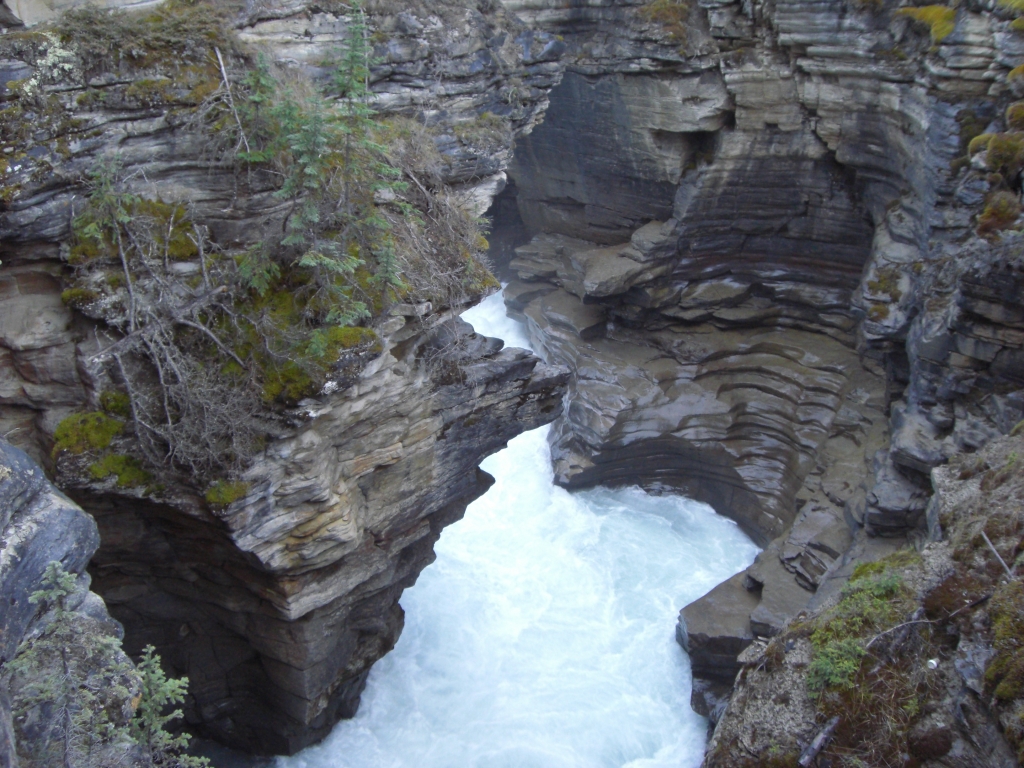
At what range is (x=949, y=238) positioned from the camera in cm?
1403

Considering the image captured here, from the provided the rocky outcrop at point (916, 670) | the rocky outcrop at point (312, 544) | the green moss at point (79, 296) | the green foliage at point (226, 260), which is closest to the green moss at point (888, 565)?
the rocky outcrop at point (916, 670)

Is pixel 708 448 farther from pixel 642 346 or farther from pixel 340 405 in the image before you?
pixel 340 405

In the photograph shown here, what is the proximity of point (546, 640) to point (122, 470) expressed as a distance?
9.26 metres

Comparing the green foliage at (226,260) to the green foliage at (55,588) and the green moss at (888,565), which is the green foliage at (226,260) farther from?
the green moss at (888,565)

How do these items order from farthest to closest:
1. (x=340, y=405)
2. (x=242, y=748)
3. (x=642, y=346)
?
(x=642, y=346), (x=242, y=748), (x=340, y=405)

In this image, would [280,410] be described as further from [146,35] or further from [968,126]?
[968,126]

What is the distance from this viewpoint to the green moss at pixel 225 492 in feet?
30.6

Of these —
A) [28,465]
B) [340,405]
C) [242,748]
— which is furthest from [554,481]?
[28,465]

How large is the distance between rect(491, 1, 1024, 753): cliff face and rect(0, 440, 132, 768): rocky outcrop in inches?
420

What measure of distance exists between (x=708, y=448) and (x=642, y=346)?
11.3ft

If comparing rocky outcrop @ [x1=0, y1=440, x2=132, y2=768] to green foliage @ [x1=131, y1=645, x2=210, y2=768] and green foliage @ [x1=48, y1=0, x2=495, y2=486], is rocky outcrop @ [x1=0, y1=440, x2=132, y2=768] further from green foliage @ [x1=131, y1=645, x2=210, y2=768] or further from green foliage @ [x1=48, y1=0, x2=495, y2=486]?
green foliage @ [x1=48, y1=0, x2=495, y2=486]

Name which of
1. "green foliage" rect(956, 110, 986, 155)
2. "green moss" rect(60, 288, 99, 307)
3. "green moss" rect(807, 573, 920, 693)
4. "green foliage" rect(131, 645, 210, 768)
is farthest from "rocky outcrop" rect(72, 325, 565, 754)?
"green foliage" rect(956, 110, 986, 155)

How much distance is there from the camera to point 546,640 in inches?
616

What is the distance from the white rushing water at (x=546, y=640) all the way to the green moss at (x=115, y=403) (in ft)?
24.3
